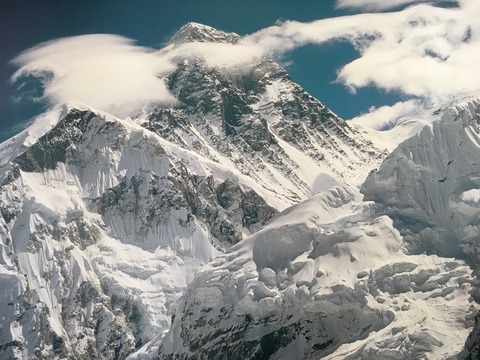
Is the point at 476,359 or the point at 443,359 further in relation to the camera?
the point at 443,359
